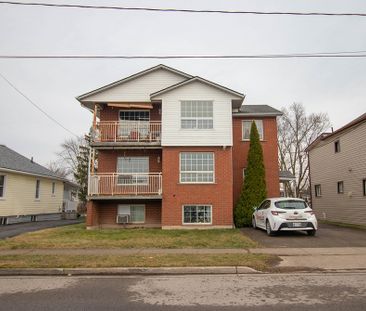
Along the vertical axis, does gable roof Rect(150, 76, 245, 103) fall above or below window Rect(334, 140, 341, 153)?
above

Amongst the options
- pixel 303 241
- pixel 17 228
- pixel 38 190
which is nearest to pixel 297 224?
pixel 303 241

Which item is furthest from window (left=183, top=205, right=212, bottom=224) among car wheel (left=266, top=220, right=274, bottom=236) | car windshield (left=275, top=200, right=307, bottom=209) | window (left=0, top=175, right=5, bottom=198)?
window (left=0, top=175, right=5, bottom=198)

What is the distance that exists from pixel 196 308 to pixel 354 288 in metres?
3.20

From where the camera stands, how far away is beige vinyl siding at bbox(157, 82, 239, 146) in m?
19.0

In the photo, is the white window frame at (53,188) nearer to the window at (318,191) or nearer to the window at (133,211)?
the window at (133,211)

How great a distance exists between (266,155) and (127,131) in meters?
8.31

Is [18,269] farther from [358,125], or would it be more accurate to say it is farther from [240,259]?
[358,125]

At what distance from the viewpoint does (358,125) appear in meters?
21.1

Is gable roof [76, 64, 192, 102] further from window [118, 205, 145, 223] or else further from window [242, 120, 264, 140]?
window [118, 205, 145, 223]

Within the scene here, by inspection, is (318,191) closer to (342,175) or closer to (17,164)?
(342,175)

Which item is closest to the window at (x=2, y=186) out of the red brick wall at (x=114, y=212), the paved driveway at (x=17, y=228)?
the paved driveway at (x=17, y=228)

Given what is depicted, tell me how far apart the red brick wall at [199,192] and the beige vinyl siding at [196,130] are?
629 millimetres

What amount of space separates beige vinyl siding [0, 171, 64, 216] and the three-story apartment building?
7.80 m

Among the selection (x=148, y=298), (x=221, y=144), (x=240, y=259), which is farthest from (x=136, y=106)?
(x=148, y=298)
